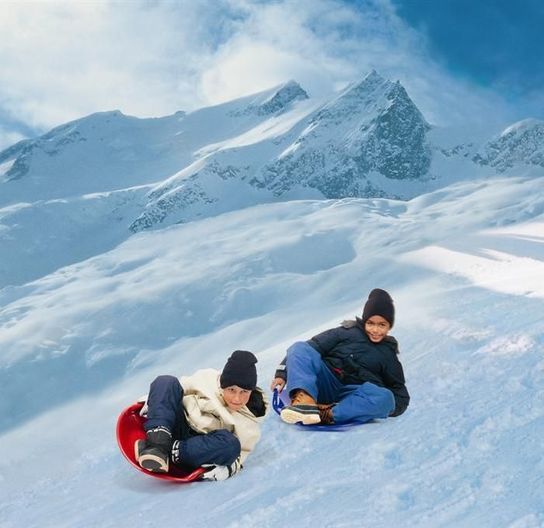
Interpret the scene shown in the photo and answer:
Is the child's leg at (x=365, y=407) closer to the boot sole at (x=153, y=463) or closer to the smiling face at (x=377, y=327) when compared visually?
the smiling face at (x=377, y=327)

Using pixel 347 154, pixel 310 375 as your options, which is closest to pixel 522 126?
pixel 347 154

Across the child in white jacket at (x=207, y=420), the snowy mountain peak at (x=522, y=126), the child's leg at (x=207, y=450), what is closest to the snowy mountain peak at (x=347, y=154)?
the snowy mountain peak at (x=522, y=126)

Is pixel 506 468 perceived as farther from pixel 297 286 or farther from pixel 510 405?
pixel 297 286

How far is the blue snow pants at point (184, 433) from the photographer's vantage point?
3648 millimetres

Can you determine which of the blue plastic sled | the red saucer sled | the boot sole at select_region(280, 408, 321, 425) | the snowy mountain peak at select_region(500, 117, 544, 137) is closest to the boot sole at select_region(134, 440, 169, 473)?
the red saucer sled

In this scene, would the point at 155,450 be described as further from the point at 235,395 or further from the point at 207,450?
the point at 235,395

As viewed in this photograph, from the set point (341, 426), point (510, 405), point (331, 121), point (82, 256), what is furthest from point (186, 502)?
point (331, 121)

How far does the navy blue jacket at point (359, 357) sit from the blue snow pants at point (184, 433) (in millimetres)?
1018

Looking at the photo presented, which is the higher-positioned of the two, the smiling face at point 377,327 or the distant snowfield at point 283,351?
the smiling face at point 377,327

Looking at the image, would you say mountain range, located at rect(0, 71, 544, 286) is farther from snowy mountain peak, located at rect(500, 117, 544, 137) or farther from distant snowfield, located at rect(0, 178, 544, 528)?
distant snowfield, located at rect(0, 178, 544, 528)

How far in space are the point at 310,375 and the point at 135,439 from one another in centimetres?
132

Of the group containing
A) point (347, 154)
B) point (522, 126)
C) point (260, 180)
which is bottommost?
point (522, 126)

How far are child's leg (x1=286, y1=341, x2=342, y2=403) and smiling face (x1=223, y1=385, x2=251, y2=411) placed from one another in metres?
0.57

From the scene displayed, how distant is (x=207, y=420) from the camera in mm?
3832
